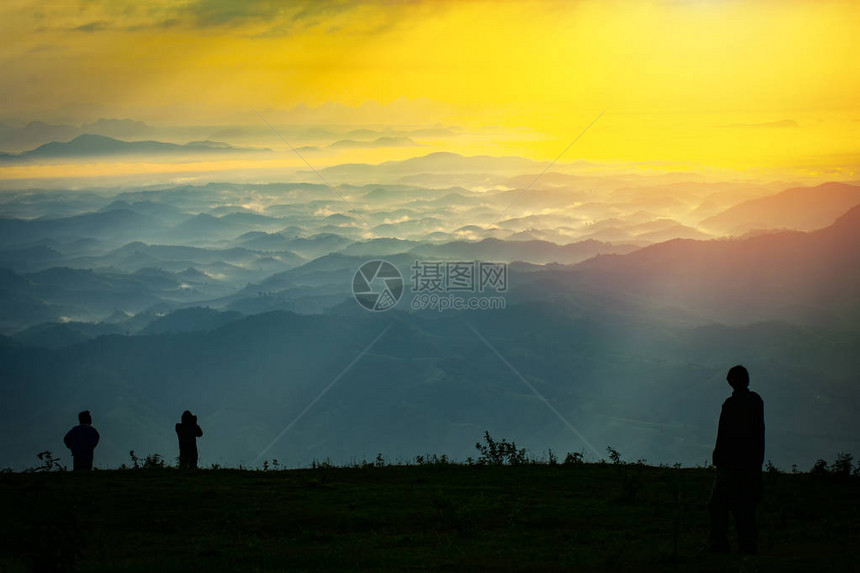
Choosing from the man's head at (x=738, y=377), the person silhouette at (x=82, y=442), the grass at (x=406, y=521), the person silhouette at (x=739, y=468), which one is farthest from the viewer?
the person silhouette at (x=82, y=442)

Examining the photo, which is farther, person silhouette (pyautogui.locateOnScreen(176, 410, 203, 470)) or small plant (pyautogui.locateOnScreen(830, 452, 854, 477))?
person silhouette (pyautogui.locateOnScreen(176, 410, 203, 470))

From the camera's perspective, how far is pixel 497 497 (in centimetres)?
1670

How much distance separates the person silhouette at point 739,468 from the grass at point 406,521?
1.48ft

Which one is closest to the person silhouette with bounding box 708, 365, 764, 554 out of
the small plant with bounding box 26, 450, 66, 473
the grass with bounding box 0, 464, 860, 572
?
the grass with bounding box 0, 464, 860, 572

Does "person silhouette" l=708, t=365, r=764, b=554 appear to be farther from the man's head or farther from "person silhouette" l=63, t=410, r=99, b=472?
"person silhouette" l=63, t=410, r=99, b=472

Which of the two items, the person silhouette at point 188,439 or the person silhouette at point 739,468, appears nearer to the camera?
the person silhouette at point 739,468

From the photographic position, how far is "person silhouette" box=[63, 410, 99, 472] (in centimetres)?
1928

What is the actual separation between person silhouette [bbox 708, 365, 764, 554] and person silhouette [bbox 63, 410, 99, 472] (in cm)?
1397

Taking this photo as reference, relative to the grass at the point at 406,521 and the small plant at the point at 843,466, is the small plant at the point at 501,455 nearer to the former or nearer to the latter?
the grass at the point at 406,521

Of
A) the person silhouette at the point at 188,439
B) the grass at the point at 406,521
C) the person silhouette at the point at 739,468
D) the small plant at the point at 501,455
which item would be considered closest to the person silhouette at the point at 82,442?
the grass at the point at 406,521

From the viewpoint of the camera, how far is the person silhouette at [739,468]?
462 inches

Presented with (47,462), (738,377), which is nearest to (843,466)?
(738,377)

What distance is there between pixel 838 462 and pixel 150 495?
15.0 metres

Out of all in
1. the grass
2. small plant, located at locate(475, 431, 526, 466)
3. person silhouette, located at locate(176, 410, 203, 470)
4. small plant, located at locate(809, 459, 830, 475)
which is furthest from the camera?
small plant, located at locate(475, 431, 526, 466)
